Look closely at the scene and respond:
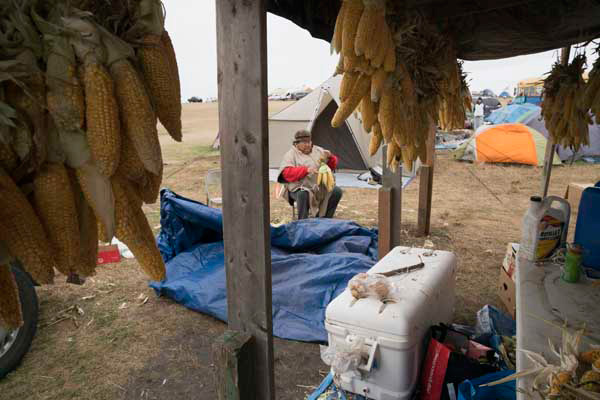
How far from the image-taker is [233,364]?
5.28ft

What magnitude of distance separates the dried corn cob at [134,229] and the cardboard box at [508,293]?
3.68 metres

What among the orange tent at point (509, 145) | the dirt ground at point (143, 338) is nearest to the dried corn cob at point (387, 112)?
the dirt ground at point (143, 338)

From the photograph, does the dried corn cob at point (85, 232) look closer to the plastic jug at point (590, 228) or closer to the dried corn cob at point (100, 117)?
the dried corn cob at point (100, 117)

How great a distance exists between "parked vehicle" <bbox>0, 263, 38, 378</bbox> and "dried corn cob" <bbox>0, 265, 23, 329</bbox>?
3049 millimetres

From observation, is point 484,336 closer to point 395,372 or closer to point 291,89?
point 395,372

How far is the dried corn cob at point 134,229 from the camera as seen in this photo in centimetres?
67

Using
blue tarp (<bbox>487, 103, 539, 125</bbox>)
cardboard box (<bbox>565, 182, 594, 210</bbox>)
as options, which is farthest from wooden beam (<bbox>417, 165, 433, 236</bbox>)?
blue tarp (<bbox>487, 103, 539, 125</bbox>)

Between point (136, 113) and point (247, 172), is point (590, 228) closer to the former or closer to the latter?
point (247, 172)

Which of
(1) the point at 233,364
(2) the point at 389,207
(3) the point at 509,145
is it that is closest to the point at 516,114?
(3) the point at 509,145

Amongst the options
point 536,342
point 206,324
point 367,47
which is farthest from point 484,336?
point 206,324

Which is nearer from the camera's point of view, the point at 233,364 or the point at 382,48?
the point at 233,364

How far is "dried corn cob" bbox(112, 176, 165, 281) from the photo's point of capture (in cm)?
67

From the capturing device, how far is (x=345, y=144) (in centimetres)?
1067

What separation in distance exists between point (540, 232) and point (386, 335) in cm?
117
